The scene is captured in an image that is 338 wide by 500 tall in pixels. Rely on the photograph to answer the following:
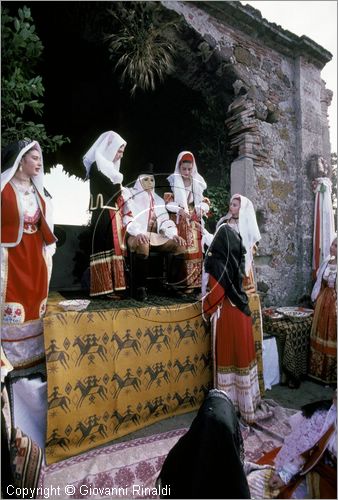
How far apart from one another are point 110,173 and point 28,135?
2.93 feet

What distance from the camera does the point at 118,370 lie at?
3.07 meters

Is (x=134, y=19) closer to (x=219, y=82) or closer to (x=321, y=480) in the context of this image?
(x=219, y=82)

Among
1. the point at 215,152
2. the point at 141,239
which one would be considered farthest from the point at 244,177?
the point at 141,239

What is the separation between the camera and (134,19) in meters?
4.33

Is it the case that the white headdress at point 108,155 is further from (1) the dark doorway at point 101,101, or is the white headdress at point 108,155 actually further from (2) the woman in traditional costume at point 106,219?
(1) the dark doorway at point 101,101

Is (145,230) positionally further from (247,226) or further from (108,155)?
(247,226)

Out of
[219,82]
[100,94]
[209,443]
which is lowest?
[209,443]

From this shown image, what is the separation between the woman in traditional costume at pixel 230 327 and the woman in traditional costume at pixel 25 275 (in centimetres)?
172

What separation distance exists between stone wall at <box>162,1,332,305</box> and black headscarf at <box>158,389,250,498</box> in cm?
397

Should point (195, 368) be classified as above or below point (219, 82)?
below

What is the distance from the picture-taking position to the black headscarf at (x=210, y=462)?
4.27 feet

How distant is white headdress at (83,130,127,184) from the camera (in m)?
3.47

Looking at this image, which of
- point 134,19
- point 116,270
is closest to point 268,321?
point 116,270

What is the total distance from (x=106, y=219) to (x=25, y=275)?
118cm
